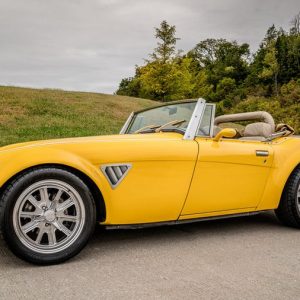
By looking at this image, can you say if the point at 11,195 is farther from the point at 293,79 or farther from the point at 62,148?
the point at 293,79

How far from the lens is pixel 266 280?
8.66 ft

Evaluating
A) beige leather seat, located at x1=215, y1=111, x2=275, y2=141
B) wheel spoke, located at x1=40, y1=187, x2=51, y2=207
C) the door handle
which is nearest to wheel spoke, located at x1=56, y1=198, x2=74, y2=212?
wheel spoke, located at x1=40, y1=187, x2=51, y2=207

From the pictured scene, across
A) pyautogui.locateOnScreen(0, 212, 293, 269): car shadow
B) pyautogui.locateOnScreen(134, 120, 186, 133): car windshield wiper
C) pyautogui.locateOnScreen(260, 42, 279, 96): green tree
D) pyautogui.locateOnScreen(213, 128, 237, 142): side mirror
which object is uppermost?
pyautogui.locateOnScreen(260, 42, 279, 96): green tree

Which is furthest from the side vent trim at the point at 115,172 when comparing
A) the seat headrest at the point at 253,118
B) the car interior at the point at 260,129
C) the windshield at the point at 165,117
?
the seat headrest at the point at 253,118

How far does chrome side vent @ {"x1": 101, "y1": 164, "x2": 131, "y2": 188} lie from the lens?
305 centimetres

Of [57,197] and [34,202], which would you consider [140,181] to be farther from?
[34,202]

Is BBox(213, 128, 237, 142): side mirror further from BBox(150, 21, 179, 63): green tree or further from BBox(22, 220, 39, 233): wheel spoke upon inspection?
BBox(150, 21, 179, 63): green tree

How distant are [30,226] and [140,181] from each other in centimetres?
88

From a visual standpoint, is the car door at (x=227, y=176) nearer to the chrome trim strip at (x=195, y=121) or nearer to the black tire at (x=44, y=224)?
the chrome trim strip at (x=195, y=121)

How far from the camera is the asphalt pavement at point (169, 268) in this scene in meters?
2.42

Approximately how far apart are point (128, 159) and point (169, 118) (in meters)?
1.04

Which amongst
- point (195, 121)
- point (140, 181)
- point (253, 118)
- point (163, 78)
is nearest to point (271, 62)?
point (163, 78)

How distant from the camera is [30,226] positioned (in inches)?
112

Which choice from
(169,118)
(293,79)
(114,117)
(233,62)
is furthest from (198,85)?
(169,118)
